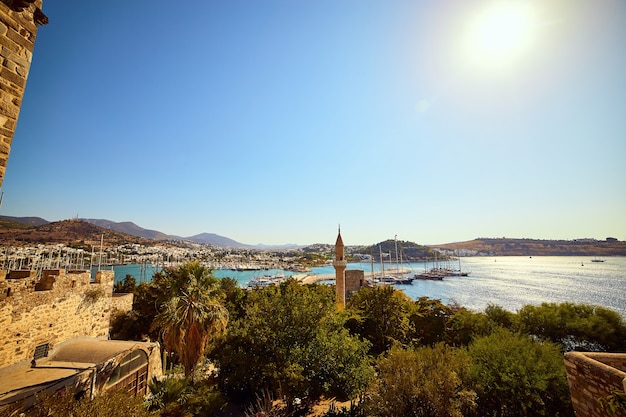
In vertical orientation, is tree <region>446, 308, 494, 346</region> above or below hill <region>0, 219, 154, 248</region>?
below

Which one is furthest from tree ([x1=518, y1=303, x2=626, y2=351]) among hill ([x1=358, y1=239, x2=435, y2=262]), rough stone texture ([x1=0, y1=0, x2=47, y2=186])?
hill ([x1=358, y1=239, x2=435, y2=262])

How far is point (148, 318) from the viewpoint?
1983cm

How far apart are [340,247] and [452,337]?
13178 millimetres

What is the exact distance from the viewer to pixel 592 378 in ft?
22.7

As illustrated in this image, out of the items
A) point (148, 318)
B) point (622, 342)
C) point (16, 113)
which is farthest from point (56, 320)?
point (622, 342)

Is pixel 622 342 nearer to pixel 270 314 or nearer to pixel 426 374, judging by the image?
pixel 426 374

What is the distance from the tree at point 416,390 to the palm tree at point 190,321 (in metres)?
6.87

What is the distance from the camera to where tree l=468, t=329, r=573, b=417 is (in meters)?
10.3

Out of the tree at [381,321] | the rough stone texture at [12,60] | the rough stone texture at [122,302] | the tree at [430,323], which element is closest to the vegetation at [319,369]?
the tree at [381,321]

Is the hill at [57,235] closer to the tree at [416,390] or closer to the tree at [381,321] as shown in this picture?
the tree at [381,321]

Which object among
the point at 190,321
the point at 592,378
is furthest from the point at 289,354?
the point at 592,378

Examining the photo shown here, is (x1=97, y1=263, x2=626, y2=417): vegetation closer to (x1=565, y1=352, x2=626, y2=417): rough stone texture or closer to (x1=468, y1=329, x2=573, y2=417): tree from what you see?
(x1=468, y1=329, x2=573, y2=417): tree

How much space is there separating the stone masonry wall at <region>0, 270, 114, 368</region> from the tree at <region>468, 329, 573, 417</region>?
16.9 m

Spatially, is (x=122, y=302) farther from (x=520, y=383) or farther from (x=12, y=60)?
(x=520, y=383)
